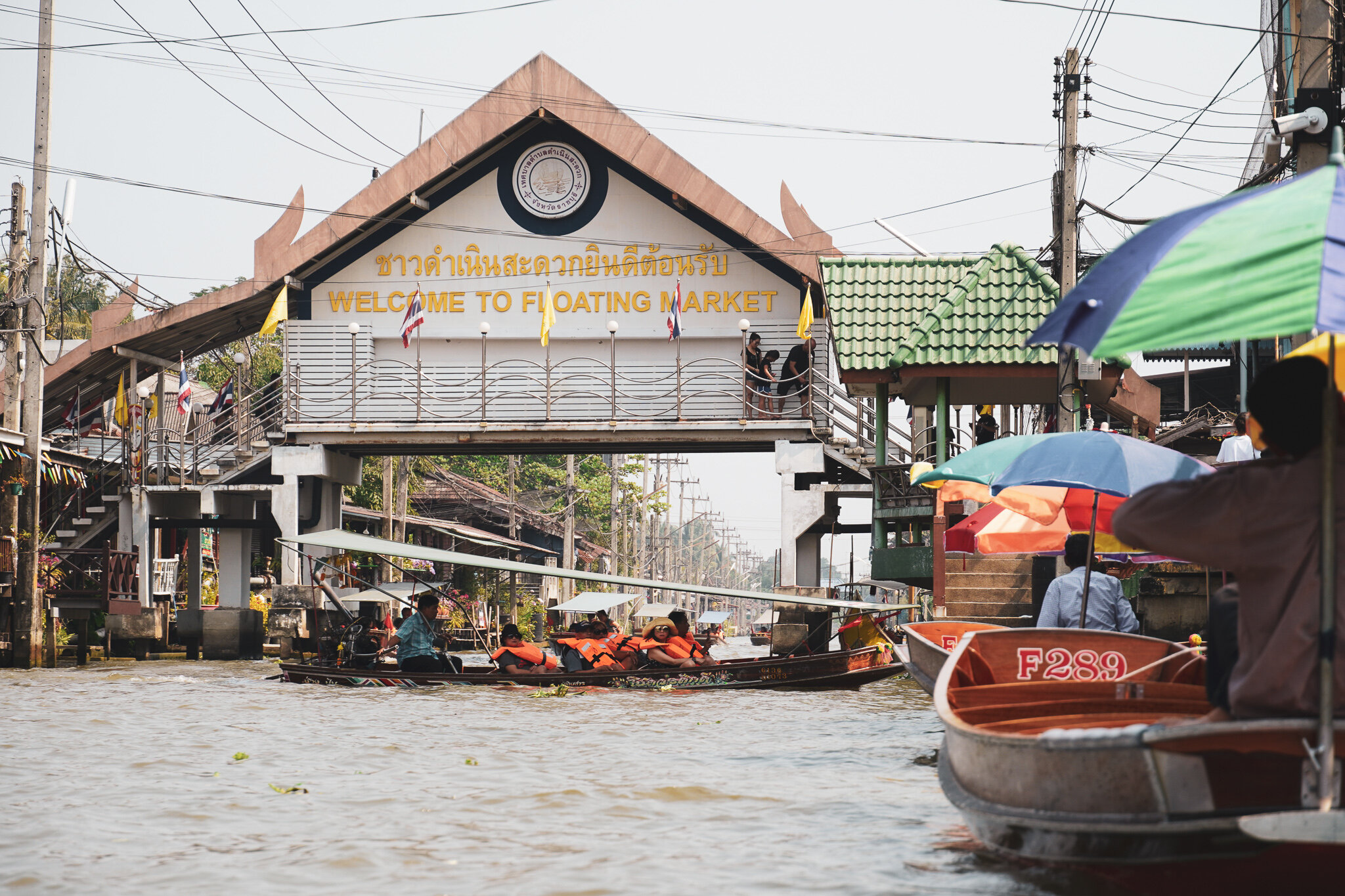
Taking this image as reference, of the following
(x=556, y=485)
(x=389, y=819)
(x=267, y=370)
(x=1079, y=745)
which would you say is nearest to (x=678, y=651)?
(x=389, y=819)

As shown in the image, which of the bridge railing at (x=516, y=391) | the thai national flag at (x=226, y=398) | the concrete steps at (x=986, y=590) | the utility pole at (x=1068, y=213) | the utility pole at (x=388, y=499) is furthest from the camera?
the utility pole at (x=388, y=499)

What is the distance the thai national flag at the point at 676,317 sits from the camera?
2348 centimetres

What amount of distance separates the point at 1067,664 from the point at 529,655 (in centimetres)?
994

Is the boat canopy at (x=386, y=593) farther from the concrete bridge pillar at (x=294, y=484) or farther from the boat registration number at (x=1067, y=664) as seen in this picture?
the boat registration number at (x=1067, y=664)

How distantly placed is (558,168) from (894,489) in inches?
380

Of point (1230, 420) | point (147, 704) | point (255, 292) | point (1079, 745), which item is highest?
point (255, 292)

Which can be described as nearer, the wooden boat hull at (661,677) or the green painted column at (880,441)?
the wooden boat hull at (661,677)

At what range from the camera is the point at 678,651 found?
17016 mm

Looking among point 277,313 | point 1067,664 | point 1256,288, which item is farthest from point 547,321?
point 1256,288

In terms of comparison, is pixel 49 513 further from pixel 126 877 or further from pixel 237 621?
pixel 126 877

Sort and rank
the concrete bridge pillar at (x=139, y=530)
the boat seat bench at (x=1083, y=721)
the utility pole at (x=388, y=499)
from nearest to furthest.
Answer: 1. the boat seat bench at (x=1083, y=721)
2. the concrete bridge pillar at (x=139, y=530)
3. the utility pole at (x=388, y=499)

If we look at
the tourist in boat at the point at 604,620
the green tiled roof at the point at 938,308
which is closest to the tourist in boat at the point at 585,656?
the tourist in boat at the point at 604,620

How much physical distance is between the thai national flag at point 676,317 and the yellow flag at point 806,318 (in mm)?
2111

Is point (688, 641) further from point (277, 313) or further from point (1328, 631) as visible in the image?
point (1328, 631)
